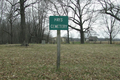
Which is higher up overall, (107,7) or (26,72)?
(107,7)

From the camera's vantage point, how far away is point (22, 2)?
1414 cm

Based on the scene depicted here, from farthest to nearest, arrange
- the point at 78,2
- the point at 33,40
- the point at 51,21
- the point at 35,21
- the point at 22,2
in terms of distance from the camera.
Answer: the point at 33,40, the point at 35,21, the point at 78,2, the point at 22,2, the point at 51,21

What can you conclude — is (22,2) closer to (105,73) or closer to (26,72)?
(26,72)

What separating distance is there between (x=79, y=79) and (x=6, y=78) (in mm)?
2514

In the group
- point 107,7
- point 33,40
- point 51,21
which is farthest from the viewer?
point 33,40

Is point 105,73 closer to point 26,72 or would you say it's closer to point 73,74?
point 73,74

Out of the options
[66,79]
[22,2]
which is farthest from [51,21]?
[22,2]

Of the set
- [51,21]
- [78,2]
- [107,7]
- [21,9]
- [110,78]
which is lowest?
[110,78]

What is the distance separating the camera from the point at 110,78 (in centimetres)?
365

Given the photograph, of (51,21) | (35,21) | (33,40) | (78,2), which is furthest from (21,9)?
(33,40)

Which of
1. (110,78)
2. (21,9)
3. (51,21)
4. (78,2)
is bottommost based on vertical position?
(110,78)

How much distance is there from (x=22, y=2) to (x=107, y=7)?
13948 mm

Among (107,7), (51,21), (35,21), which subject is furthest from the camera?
(35,21)

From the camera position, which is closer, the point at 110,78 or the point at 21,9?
the point at 110,78
